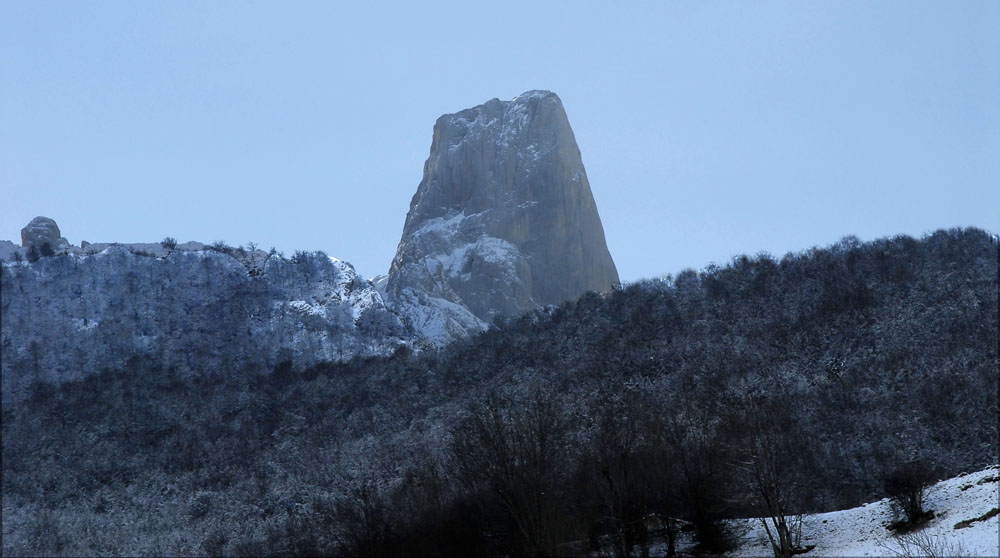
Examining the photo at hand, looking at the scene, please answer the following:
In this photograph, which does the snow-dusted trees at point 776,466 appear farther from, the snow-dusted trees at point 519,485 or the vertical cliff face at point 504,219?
the vertical cliff face at point 504,219

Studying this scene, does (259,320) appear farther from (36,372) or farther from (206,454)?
(206,454)

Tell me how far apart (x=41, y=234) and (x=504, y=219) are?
250 ft

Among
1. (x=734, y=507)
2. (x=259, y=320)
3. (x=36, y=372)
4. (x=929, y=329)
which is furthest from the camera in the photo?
(x=259, y=320)

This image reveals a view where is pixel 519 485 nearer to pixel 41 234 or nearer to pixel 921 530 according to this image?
pixel 921 530

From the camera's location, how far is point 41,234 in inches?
5384

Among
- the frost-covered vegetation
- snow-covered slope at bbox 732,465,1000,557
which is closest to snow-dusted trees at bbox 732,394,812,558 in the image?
the frost-covered vegetation

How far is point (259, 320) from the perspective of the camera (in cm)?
10994

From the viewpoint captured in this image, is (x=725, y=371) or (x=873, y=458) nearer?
(x=873, y=458)

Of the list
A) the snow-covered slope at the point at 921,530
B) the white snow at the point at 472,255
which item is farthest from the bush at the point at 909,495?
the white snow at the point at 472,255

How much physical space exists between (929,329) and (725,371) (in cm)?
1504

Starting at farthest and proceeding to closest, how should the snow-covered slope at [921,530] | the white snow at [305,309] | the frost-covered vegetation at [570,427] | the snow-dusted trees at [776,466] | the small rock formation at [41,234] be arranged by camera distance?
1. the small rock formation at [41,234]
2. the white snow at [305,309]
3. the frost-covered vegetation at [570,427]
4. the snow-dusted trees at [776,466]
5. the snow-covered slope at [921,530]

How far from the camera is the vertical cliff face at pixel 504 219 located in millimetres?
151875

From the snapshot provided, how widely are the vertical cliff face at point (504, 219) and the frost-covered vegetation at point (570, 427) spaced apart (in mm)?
48394

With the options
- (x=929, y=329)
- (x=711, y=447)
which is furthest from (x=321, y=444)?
(x=929, y=329)
